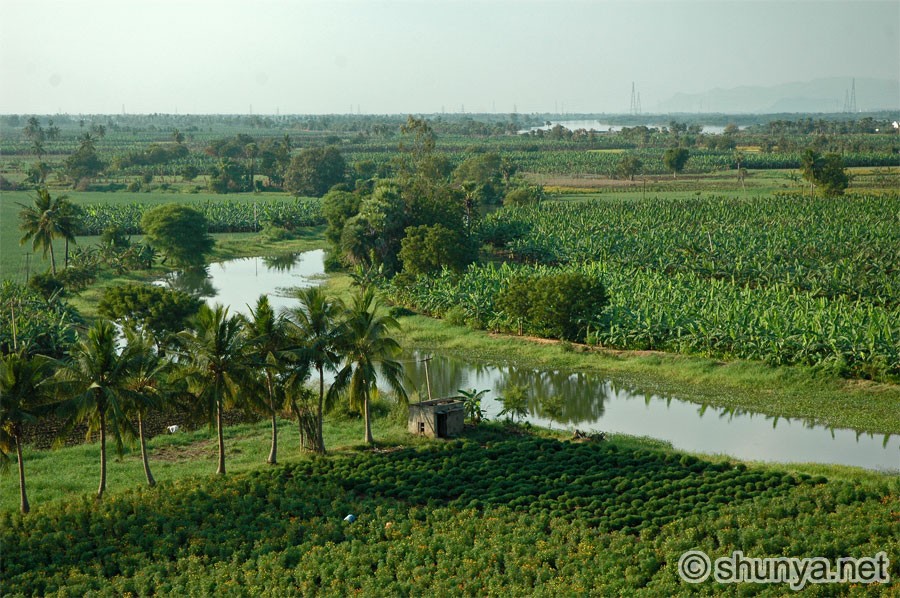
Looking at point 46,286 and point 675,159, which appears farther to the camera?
point 675,159

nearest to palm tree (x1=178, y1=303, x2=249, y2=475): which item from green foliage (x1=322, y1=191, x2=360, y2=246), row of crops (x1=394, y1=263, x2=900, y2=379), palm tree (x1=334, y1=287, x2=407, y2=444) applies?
palm tree (x1=334, y1=287, x2=407, y2=444)

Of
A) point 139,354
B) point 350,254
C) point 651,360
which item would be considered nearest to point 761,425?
point 651,360

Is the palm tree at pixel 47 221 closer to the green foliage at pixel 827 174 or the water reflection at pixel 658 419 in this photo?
the water reflection at pixel 658 419

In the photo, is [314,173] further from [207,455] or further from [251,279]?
[207,455]

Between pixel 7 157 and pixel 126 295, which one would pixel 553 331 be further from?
pixel 7 157

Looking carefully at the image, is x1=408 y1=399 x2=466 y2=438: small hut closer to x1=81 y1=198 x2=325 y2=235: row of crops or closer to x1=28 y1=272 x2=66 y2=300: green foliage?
x1=28 y1=272 x2=66 y2=300: green foliage

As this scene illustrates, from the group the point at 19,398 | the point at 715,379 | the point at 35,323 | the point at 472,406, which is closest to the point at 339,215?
the point at 35,323

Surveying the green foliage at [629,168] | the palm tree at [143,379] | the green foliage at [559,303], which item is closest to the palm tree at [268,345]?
the palm tree at [143,379]
